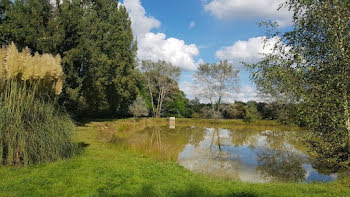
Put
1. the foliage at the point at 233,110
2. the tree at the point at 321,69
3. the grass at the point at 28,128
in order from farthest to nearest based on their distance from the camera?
the foliage at the point at 233,110
the grass at the point at 28,128
the tree at the point at 321,69

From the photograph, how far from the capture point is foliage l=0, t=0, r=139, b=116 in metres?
20.4

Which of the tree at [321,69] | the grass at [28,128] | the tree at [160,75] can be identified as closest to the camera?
the tree at [321,69]

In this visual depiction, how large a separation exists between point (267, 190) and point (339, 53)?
4115 millimetres

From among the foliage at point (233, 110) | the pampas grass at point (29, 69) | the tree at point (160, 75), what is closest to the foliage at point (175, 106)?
the tree at point (160, 75)

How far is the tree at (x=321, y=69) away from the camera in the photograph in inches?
211

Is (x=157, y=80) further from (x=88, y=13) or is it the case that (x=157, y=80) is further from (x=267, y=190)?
(x=267, y=190)

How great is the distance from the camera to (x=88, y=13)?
95.0 ft

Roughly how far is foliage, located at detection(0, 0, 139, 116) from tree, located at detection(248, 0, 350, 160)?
15692 millimetres

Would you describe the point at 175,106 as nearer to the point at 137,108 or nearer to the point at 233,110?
the point at 233,110

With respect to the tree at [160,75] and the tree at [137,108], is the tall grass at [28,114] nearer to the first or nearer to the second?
the tree at [137,108]

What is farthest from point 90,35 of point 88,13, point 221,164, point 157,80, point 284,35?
point 284,35

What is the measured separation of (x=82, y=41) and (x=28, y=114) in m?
16.9

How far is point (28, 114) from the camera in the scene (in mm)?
7977

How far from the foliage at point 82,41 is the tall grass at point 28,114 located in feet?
30.7
